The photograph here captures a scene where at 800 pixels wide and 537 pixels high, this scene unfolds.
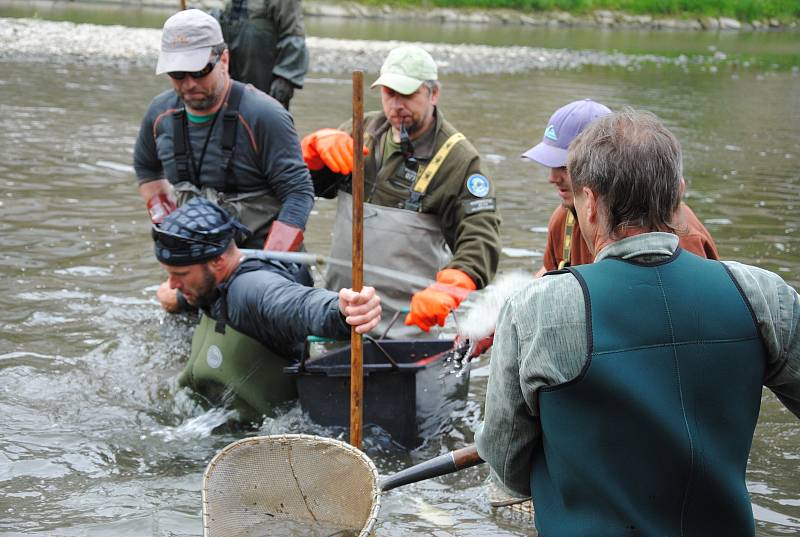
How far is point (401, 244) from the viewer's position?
5027 millimetres

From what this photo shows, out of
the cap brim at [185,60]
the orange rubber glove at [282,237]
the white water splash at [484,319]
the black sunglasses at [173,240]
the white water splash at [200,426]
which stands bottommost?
the white water splash at [200,426]

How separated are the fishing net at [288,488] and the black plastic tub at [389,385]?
111cm

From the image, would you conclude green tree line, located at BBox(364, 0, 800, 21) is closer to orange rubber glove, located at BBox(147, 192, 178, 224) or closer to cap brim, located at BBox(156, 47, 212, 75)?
orange rubber glove, located at BBox(147, 192, 178, 224)

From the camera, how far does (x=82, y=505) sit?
4242mm

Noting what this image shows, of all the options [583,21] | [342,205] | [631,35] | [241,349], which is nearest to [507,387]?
[241,349]

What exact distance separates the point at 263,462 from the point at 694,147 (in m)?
11.8

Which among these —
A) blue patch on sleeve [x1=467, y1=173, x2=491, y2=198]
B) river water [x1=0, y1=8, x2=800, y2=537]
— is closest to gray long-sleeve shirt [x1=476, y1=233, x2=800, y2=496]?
river water [x1=0, y1=8, x2=800, y2=537]

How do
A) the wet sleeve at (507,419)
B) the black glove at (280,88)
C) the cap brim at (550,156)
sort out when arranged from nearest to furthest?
1. the wet sleeve at (507,419)
2. the cap brim at (550,156)
3. the black glove at (280,88)

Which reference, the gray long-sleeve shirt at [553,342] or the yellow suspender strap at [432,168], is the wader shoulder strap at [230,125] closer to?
the yellow suspender strap at [432,168]

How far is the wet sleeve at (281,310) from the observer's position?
396cm

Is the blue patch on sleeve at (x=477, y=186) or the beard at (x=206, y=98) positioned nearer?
the blue patch on sleeve at (x=477, y=186)

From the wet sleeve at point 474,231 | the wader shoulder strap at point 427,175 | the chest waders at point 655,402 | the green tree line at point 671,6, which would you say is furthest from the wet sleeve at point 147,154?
the green tree line at point 671,6

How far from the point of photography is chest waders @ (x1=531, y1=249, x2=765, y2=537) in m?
2.15

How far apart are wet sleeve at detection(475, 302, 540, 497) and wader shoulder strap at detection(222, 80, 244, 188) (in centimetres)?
307
